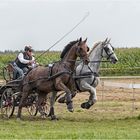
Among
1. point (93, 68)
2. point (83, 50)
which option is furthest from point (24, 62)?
point (83, 50)

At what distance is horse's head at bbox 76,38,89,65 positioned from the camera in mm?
15984

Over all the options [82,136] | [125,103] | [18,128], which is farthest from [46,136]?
[125,103]

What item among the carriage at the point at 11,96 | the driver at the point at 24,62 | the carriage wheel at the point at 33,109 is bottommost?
the carriage wheel at the point at 33,109

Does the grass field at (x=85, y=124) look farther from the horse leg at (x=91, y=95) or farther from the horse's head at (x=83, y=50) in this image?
the horse's head at (x=83, y=50)

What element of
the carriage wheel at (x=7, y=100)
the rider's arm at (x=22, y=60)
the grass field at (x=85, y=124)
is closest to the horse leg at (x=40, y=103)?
the grass field at (x=85, y=124)

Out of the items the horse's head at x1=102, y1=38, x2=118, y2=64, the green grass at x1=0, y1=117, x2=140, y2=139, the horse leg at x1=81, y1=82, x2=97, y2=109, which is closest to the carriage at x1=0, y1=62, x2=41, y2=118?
the green grass at x1=0, y1=117, x2=140, y2=139

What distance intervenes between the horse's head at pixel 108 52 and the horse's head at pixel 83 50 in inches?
32.7

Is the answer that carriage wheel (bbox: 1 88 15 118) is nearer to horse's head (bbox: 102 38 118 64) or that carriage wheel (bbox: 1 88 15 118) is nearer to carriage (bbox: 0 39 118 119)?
carriage (bbox: 0 39 118 119)

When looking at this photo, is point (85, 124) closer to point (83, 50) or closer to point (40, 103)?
point (83, 50)

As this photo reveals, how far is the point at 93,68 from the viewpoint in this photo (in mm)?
16625

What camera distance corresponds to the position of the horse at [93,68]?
16.5 meters

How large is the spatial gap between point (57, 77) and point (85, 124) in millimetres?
1691

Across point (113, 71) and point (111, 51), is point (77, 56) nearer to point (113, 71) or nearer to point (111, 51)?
point (111, 51)

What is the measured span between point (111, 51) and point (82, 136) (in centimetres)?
526
